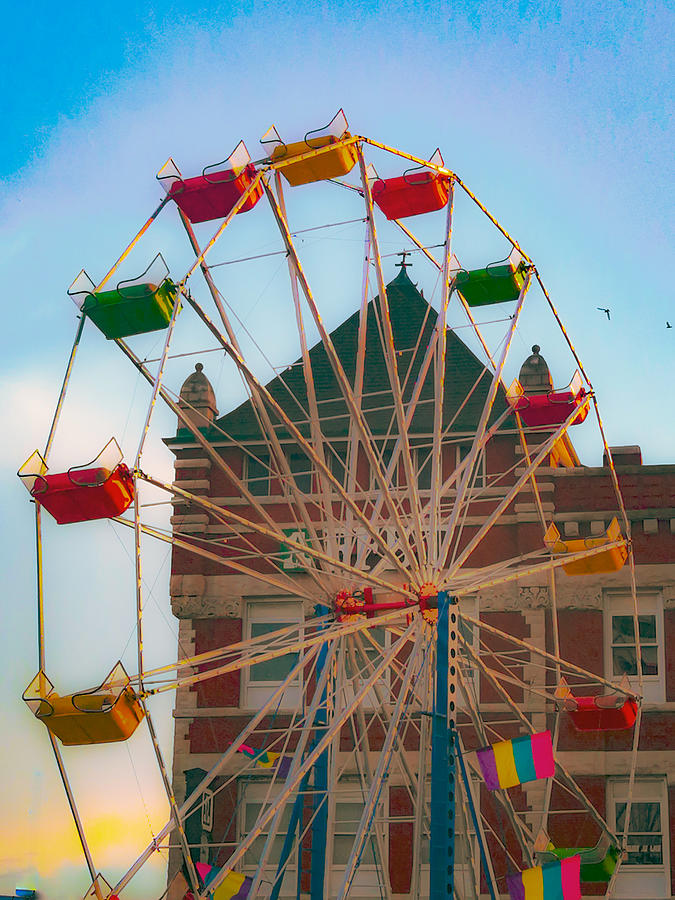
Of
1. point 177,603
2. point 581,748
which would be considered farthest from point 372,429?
point 581,748

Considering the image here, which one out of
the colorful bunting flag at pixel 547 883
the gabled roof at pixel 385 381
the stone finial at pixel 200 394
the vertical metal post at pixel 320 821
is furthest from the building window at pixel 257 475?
the colorful bunting flag at pixel 547 883

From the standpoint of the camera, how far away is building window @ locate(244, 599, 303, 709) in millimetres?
21766

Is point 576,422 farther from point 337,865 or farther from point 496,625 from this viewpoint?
point 337,865

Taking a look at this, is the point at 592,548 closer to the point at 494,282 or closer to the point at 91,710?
the point at 494,282

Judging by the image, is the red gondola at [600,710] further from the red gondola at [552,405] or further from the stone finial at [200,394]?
the stone finial at [200,394]

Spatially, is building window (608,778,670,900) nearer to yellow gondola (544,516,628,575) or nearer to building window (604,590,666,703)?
building window (604,590,666,703)

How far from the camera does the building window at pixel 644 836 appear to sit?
65.4 feet

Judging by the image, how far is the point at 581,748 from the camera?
20.5 m

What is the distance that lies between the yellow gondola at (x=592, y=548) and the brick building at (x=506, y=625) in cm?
207

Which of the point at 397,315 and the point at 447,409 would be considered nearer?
the point at 447,409

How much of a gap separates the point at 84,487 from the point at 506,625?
9454mm

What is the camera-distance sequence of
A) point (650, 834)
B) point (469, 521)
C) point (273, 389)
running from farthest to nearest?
point (273, 389) → point (469, 521) → point (650, 834)

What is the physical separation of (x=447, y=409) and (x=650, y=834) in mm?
8073

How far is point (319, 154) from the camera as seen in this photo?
50.8 ft
